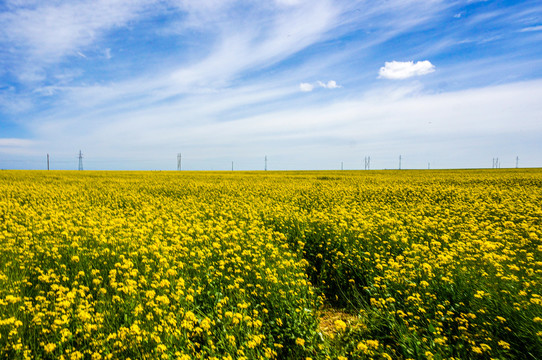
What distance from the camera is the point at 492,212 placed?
33.2 feet

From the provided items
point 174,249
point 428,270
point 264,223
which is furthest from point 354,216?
point 174,249

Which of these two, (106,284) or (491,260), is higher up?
(491,260)

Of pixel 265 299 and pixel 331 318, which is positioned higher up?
pixel 265 299

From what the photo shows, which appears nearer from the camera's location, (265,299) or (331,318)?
(265,299)

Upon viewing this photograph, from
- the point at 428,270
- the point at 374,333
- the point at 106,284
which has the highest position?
the point at 428,270

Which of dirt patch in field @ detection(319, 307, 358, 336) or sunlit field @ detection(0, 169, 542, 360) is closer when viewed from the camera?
sunlit field @ detection(0, 169, 542, 360)

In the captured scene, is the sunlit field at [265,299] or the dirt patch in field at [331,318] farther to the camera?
the dirt patch in field at [331,318]

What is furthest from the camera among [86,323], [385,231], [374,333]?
[385,231]

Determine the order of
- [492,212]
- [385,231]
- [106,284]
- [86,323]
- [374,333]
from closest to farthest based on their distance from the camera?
[86,323]
[374,333]
[106,284]
[385,231]
[492,212]

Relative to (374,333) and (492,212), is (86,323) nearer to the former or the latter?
(374,333)

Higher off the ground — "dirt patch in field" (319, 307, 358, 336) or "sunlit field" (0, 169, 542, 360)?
"sunlit field" (0, 169, 542, 360)

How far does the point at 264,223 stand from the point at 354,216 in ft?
9.12

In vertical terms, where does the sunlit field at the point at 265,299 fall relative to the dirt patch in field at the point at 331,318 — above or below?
above

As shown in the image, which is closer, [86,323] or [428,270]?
[86,323]
